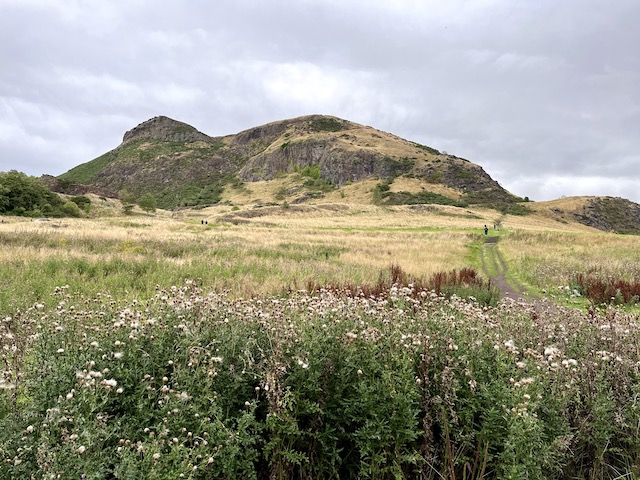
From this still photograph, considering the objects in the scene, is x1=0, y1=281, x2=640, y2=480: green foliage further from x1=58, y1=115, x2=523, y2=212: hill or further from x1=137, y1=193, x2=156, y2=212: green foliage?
x1=58, y1=115, x2=523, y2=212: hill

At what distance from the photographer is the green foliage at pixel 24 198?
49469 millimetres

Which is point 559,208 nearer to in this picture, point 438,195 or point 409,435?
point 438,195

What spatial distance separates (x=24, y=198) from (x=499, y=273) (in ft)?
196

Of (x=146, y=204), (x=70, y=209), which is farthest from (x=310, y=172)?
(x=70, y=209)

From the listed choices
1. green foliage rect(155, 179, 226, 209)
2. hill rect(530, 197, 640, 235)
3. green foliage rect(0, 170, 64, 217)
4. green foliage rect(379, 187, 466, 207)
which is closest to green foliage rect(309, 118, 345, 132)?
green foliage rect(155, 179, 226, 209)

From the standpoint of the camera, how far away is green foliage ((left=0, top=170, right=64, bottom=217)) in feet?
162

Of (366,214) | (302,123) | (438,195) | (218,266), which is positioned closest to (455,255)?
(218,266)

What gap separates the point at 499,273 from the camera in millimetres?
19781

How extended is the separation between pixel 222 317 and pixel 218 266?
10453mm

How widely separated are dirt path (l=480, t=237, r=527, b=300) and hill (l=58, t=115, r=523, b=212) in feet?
216

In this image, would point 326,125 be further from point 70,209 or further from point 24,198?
point 24,198

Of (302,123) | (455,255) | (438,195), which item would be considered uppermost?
(302,123)

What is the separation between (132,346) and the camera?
3182mm

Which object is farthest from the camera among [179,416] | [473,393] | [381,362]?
[381,362]
